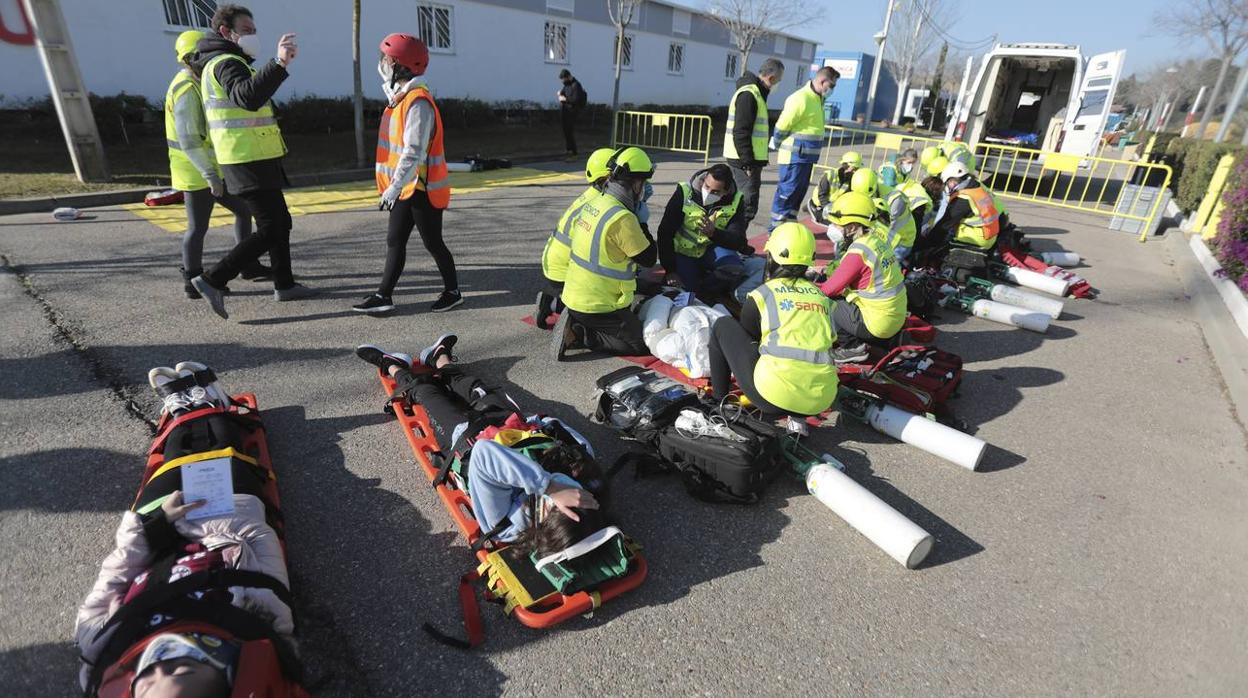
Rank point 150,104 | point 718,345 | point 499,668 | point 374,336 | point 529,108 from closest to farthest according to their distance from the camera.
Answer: point 499,668 < point 718,345 < point 374,336 < point 150,104 < point 529,108

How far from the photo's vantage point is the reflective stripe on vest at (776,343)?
10.6 ft

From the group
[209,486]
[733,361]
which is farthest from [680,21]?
[209,486]

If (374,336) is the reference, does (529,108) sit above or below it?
above

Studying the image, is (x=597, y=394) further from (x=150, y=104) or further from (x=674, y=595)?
(x=150, y=104)

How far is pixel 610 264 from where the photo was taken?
13.8 feet

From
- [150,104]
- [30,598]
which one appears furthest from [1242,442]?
[150,104]

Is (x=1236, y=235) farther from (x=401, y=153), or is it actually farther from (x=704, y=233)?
(x=401, y=153)

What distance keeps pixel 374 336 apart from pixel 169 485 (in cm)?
228

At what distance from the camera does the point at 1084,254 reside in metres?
8.54

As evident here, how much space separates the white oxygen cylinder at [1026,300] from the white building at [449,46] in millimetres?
13948

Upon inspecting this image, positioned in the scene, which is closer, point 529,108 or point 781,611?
point 781,611

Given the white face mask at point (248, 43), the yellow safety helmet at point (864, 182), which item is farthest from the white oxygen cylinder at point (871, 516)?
the white face mask at point (248, 43)

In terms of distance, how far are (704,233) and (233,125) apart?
378 centimetres

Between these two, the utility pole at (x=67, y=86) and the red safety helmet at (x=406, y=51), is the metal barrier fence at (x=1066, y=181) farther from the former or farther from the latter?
the utility pole at (x=67, y=86)
